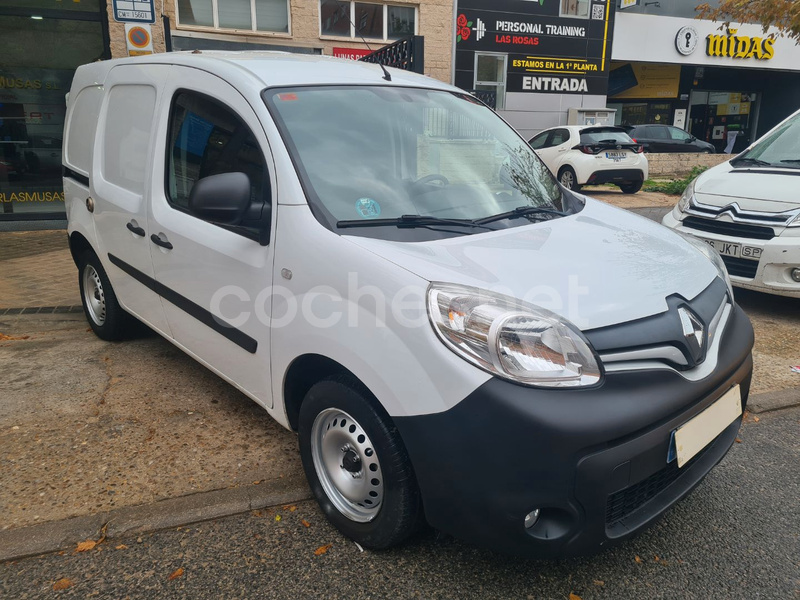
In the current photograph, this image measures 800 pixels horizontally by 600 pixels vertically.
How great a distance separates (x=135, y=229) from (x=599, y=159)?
11.5 metres

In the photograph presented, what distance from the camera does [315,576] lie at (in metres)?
2.28

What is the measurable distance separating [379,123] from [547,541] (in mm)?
1877

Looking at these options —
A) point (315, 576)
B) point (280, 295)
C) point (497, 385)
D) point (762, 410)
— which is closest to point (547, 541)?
point (497, 385)

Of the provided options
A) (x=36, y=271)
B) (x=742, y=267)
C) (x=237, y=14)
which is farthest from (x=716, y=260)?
(x=237, y=14)

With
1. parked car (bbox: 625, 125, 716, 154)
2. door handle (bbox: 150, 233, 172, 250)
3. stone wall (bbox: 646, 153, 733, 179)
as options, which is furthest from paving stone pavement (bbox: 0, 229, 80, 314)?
parked car (bbox: 625, 125, 716, 154)

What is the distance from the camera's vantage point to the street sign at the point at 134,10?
6043 mm

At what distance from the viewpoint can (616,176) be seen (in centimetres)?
1333

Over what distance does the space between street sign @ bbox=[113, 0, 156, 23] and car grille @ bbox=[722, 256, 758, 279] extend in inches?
229

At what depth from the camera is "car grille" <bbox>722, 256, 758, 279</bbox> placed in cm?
510

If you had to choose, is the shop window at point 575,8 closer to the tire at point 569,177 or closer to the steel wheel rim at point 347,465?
the tire at point 569,177

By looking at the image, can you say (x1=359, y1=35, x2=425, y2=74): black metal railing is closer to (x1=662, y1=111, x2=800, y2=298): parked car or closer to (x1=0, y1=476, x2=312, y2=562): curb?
(x1=662, y1=111, x2=800, y2=298): parked car

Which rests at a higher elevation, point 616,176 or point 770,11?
point 770,11

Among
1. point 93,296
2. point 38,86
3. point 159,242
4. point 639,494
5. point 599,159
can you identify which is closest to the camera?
point 639,494

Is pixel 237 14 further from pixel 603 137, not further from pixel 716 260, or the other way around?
pixel 716 260
